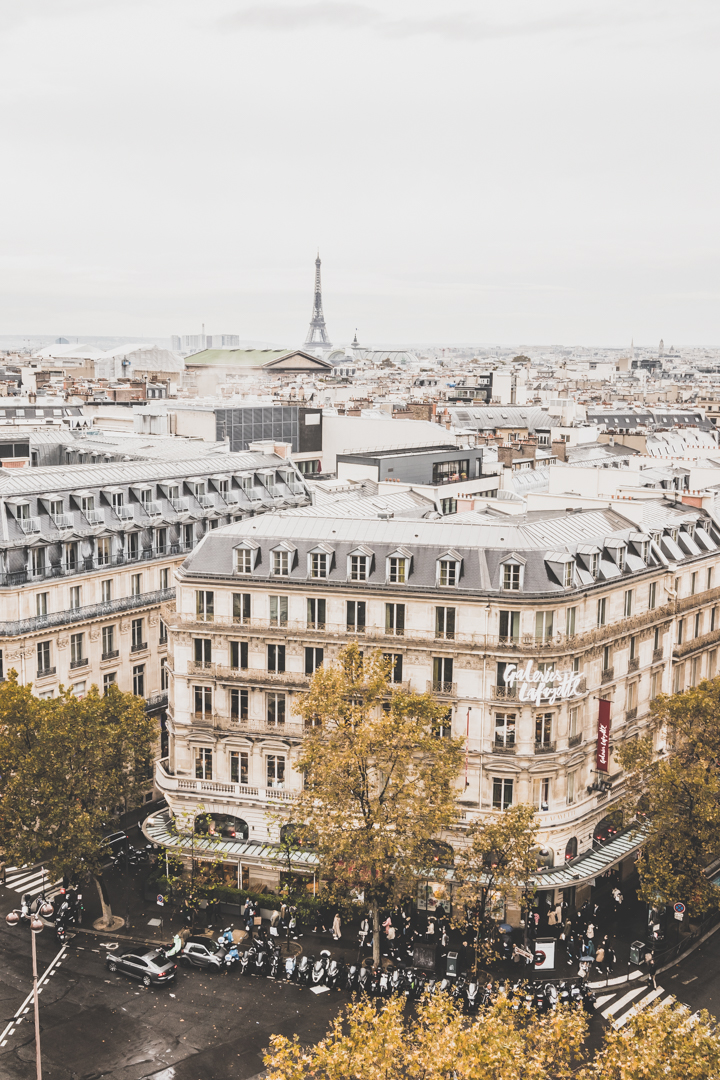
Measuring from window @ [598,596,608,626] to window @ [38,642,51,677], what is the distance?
3523 cm

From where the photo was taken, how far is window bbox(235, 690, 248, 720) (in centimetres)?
5988

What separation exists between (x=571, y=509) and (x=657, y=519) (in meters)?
5.93

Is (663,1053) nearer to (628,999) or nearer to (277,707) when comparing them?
(628,999)

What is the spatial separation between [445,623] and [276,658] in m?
9.85

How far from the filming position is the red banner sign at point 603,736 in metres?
58.9

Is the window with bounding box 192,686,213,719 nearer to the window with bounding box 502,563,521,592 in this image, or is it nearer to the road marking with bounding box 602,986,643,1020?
the window with bounding box 502,563,521,592

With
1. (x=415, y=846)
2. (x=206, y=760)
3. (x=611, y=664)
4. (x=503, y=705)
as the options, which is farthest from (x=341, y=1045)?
(x=611, y=664)

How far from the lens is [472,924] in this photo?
51000mm

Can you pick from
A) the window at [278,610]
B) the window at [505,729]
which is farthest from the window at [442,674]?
the window at [278,610]

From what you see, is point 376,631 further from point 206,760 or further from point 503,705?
point 206,760

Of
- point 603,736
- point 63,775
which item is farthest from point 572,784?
point 63,775

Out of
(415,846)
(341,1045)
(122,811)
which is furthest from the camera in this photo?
(122,811)

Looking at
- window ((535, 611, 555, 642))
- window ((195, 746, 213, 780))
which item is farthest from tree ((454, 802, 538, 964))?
window ((195, 746, 213, 780))

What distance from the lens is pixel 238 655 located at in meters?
60.0
